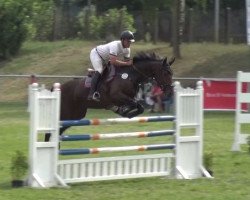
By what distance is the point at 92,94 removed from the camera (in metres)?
14.8

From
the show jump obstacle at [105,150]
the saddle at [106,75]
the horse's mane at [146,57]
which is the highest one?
the horse's mane at [146,57]

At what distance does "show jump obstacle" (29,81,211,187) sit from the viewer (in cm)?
1020

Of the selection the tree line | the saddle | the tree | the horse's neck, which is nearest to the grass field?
the saddle

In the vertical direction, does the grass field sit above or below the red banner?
below

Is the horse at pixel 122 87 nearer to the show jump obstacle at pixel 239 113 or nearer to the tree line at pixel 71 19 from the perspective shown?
the show jump obstacle at pixel 239 113

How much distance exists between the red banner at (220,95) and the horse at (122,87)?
26.7ft

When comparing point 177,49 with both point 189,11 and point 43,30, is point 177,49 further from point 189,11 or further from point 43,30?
point 43,30

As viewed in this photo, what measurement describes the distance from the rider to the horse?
4.7 inches

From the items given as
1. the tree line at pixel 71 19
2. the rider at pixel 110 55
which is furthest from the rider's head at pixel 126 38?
the tree line at pixel 71 19

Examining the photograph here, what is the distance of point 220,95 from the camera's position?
75.9 feet

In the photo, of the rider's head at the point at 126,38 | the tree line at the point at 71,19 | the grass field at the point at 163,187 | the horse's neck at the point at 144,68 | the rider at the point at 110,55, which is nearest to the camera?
the grass field at the point at 163,187

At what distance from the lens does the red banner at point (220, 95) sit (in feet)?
74.9

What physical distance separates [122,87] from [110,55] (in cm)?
70

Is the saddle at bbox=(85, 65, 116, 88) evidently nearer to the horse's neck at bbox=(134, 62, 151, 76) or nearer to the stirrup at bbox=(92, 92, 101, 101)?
the stirrup at bbox=(92, 92, 101, 101)
